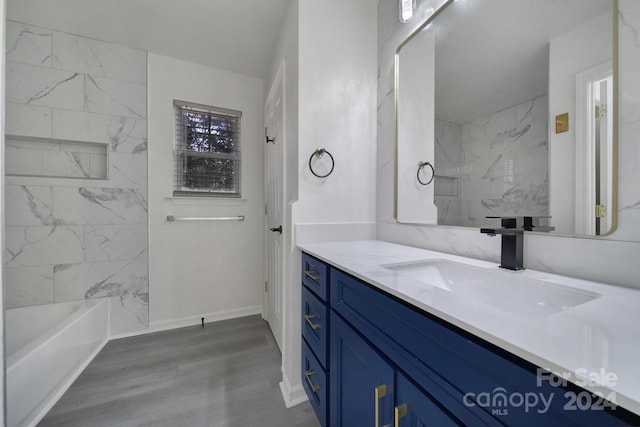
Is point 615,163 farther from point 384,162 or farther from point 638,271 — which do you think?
point 384,162

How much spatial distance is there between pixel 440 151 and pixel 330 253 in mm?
788

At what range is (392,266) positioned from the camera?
954 mm

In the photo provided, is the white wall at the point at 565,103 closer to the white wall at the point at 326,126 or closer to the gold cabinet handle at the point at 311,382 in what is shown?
the white wall at the point at 326,126

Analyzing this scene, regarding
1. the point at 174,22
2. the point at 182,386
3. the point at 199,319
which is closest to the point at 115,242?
the point at 199,319

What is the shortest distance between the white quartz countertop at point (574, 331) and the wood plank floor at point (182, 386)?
1.19m

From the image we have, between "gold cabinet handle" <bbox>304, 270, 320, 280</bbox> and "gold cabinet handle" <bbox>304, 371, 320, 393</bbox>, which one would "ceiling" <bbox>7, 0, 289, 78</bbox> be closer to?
"gold cabinet handle" <bbox>304, 270, 320, 280</bbox>

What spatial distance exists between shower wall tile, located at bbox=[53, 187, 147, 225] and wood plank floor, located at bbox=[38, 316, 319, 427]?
1044 millimetres

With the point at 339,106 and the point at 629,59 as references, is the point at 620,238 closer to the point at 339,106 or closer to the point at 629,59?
the point at 629,59

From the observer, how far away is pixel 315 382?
119 centimetres

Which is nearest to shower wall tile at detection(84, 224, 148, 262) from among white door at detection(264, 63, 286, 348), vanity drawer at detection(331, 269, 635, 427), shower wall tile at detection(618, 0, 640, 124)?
white door at detection(264, 63, 286, 348)

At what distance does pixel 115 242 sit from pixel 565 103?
2.97m

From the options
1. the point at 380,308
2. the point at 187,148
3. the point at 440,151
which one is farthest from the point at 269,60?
the point at 380,308

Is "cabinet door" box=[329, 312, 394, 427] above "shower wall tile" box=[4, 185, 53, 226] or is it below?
below

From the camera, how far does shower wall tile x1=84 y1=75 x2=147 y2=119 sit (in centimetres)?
200
